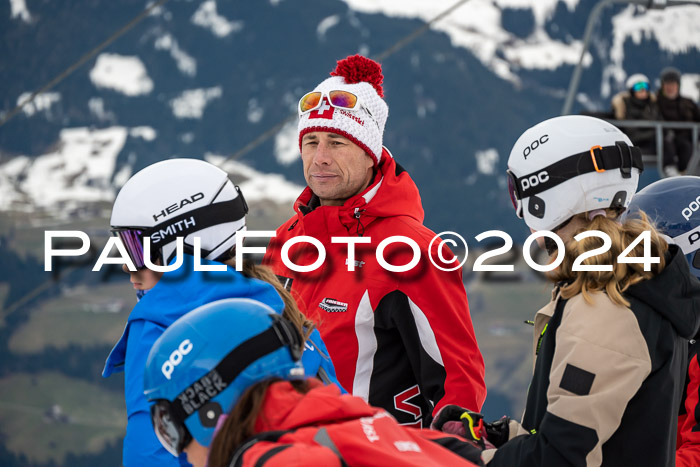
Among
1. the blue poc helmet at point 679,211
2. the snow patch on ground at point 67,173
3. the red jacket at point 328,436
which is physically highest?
the red jacket at point 328,436

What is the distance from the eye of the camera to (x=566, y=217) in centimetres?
271

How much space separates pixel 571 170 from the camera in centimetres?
274

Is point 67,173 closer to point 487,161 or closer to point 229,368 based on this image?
point 487,161

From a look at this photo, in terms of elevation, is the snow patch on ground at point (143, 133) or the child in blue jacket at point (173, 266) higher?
the child in blue jacket at point (173, 266)

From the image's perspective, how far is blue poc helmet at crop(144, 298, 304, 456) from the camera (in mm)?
1833

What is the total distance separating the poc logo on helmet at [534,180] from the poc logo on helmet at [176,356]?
1381mm

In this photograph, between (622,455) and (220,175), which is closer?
(622,455)

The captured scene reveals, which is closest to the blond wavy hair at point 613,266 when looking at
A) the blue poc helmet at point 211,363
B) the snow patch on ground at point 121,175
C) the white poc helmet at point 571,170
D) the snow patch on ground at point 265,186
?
the white poc helmet at point 571,170

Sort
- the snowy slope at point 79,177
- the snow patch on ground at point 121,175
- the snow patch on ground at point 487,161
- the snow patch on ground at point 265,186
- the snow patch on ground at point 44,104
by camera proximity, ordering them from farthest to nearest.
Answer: the snow patch on ground at point 44,104
the snow patch on ground at point 487,161
the snow patch on ground at point 121,175
the snow patch on ground at point 265,186
the snowy slope at point 79,177

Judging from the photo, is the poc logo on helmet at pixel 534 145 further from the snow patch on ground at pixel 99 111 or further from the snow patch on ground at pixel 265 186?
the snow patch on ground at pixel 99 111

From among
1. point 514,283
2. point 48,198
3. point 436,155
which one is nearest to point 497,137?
point 436,155

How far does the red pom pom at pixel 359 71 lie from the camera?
3.96 m

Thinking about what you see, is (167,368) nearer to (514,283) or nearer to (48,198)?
(514,283)

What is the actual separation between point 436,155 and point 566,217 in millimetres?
187028
